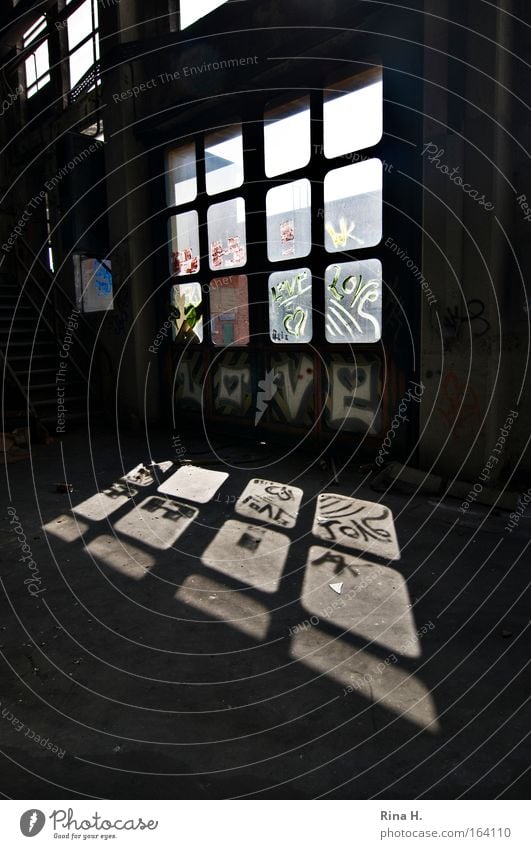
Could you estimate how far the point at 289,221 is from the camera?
23.3ft

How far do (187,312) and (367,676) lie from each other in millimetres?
7158

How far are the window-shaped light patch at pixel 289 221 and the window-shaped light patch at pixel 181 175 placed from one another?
178 centimetres

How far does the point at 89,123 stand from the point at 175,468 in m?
7.74

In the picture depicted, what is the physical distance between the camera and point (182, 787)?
199cm

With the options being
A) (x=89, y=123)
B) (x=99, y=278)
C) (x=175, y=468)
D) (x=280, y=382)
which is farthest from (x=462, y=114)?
(x=89, y=123)

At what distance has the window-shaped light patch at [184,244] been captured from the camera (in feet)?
28.1

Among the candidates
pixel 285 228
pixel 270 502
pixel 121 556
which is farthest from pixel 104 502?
pixel 285 228

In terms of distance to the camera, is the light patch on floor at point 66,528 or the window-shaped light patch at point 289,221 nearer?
the light patch on floor at point 66,528

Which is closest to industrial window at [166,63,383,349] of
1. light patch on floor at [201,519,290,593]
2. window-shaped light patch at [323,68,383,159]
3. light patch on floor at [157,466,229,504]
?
window-shaped light patch at [323,68,383,159]

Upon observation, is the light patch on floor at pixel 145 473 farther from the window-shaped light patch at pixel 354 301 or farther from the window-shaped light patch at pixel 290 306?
the window-shaped light patch at pixel 354 301

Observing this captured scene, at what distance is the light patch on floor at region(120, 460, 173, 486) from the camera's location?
20.5 ft

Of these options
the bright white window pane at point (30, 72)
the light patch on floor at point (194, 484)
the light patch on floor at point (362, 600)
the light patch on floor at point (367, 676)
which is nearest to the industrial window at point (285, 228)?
the light patch on floor at point (194, 484)

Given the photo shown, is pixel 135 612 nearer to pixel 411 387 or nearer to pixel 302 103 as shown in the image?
pixel 411 387

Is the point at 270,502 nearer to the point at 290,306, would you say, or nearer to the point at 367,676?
the point at 367,676
